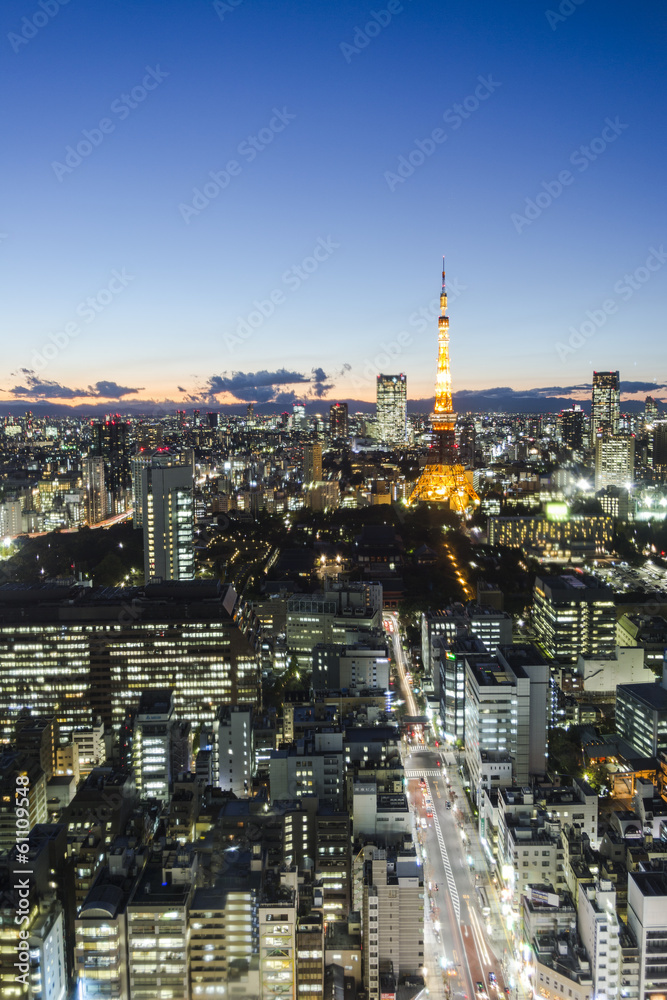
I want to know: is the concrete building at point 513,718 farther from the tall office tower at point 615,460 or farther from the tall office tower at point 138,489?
the tall office tower at point 615,460

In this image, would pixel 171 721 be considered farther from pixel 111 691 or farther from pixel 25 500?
pixel 25 500

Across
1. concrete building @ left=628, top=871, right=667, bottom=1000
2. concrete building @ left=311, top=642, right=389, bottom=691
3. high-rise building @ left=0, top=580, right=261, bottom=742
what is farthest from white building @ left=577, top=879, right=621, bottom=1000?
high-rise building @ left=0, top=580, right=261, bottom=742

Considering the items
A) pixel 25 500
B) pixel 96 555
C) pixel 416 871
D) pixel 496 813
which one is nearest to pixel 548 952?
pixel 416 871

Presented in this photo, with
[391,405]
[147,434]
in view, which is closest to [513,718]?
[147,434]

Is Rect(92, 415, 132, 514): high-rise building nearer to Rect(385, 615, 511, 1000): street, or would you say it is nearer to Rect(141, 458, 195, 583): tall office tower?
Rect(141, 458, 195, 583): tall office tower

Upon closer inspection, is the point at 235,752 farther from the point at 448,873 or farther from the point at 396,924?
the point at 396,924
